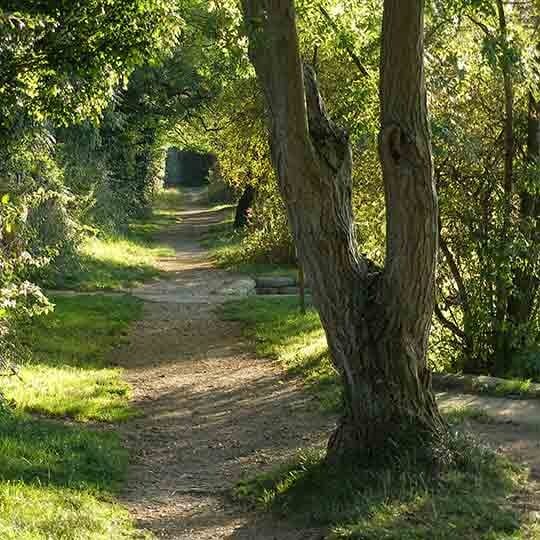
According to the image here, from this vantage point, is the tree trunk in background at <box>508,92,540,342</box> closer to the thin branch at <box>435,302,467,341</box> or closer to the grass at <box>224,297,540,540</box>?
the thin branch at <box>435,302,467,341</box>

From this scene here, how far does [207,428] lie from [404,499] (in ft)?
14.9

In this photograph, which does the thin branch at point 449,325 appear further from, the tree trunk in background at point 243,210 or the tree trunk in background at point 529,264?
the tree trunk in background at point 243,210

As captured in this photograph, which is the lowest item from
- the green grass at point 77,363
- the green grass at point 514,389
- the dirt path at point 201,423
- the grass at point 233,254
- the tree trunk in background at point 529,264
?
the dirt path at point 201,423

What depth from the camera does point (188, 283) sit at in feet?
75.8

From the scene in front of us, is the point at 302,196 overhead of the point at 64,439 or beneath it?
overhead

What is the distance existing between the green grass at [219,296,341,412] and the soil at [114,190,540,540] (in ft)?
0.74

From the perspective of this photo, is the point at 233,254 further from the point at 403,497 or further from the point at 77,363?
the point at 403,497

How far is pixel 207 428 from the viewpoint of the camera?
10672 mm

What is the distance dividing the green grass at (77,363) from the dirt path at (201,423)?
32 centimetres

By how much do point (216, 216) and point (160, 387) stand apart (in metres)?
35.4

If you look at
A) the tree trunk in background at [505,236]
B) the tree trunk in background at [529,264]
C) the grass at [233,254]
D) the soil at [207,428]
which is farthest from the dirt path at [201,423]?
the grass at [233,254]

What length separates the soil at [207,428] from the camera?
7.55 meters

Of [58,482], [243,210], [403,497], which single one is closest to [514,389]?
[403,497]

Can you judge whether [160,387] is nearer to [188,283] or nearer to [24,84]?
[24,84]
